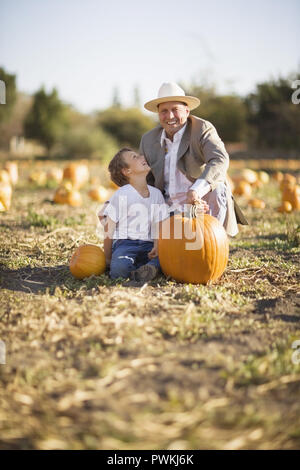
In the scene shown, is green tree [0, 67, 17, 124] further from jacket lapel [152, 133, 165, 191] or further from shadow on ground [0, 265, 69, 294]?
shadow on ground [0, 265, 69, 294]

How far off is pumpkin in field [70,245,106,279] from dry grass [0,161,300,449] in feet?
0.29

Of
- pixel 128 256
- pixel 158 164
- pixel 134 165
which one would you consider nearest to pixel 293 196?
pixel 158 164

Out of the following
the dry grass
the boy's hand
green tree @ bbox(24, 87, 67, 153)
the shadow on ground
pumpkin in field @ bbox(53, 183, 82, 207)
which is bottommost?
the dry grass

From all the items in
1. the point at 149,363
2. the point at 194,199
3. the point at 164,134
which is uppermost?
the point at 164,134

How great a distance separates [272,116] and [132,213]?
1962 centimetres

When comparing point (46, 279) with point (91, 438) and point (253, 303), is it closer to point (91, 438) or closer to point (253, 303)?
point (253, 303)

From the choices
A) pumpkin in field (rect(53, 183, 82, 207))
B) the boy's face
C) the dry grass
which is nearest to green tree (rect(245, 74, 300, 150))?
pumpkin in field (rect(53, 183, 82, 207))

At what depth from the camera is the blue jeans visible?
349cm

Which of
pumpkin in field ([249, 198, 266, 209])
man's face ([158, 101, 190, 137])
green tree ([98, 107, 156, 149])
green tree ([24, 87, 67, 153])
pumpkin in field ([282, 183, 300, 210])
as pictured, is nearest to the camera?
man's face ([158, 101, 190, 137])

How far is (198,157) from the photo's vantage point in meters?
4.08

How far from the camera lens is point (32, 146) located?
31.7m

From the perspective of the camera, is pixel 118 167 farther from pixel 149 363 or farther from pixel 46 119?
pixel 46 119

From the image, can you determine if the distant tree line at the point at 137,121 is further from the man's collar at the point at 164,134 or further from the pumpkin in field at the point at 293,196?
the man's collar at the point at 164,134
